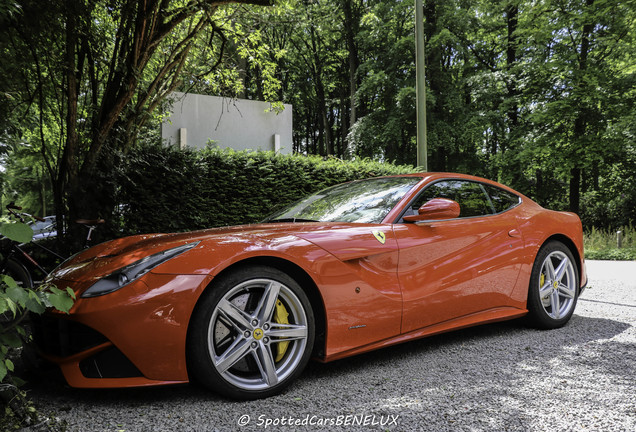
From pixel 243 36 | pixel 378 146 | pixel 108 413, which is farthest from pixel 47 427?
pixel 378 146

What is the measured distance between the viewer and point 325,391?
7.98ft

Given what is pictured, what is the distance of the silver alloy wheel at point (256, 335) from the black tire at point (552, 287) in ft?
7.35

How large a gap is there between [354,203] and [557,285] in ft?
6.66

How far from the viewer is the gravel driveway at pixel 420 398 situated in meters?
2.03

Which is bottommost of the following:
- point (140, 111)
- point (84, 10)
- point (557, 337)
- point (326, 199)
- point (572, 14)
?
point (557, 337)

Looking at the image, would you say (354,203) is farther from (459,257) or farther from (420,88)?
(420,88)

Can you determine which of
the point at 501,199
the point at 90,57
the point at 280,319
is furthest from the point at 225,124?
the point at 280,319

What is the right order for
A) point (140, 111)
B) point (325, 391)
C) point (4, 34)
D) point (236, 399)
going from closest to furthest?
point (236, 399) → point (325, 391) → point (4, 34) → point (140, 111)

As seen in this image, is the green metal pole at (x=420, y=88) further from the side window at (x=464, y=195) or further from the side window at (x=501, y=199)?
the side window at (x=464, y=195)

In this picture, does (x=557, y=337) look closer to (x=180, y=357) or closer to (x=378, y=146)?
(x=180, y=357)

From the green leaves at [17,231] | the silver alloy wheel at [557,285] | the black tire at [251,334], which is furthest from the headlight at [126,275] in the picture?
A: the silver alloy wheel at [557,285]

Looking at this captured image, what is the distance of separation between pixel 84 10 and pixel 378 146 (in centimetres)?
1687

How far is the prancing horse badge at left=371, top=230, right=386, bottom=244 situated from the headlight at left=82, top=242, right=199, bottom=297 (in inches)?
46.2

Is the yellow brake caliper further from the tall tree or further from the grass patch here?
the grass patch
